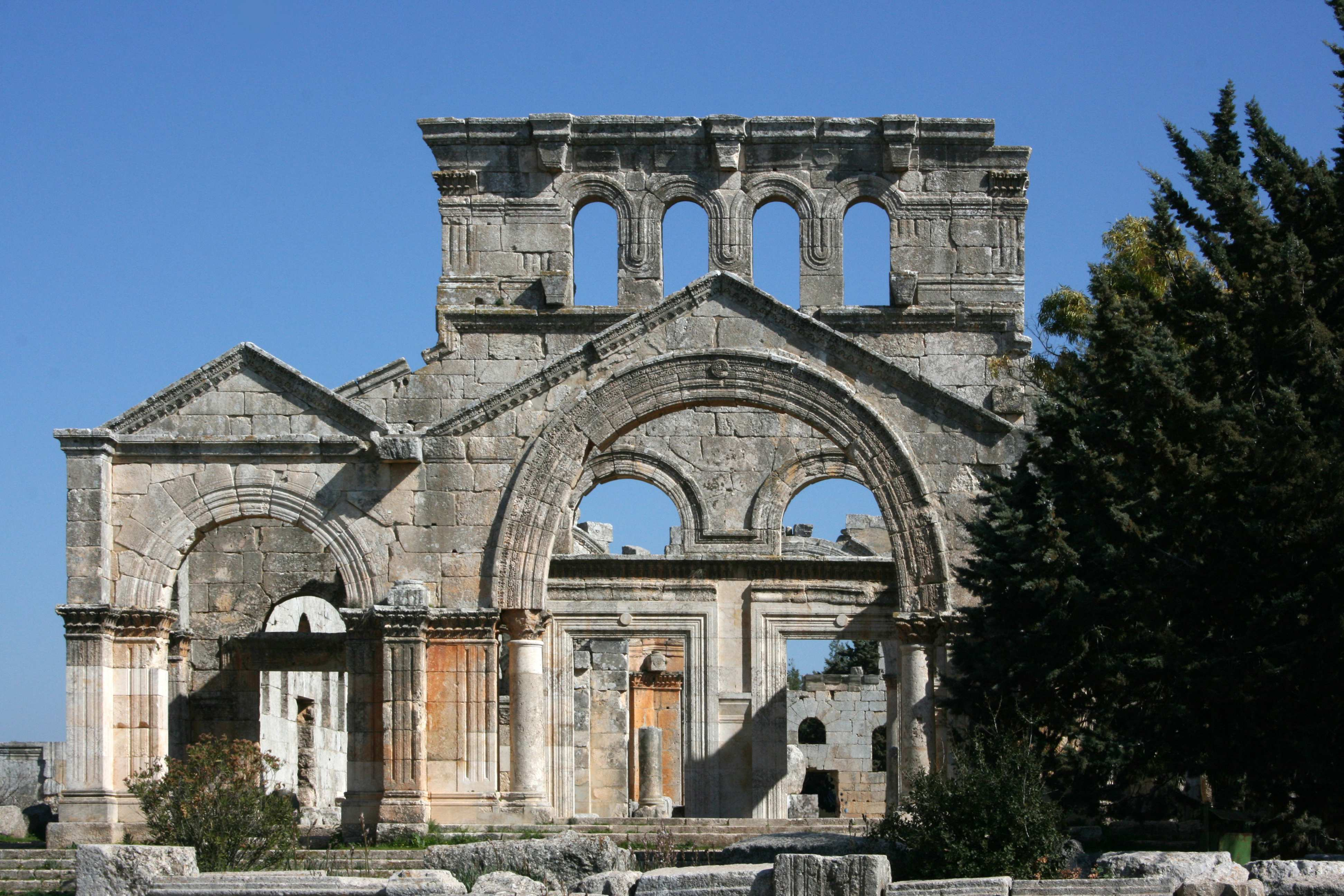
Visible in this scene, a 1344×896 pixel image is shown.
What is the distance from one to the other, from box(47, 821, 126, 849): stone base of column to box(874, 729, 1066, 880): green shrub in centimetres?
949

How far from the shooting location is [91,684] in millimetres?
22516

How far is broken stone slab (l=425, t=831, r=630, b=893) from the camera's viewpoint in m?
17.0

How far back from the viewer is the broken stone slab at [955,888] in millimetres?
13961

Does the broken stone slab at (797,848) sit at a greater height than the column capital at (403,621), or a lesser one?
lesser

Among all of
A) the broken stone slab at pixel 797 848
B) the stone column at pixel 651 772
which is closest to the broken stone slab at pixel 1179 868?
the broken stone slab at pixel 797 848

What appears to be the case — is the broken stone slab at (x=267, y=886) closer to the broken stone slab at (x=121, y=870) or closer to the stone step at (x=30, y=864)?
the broken stone slab at (x=121, y=870)

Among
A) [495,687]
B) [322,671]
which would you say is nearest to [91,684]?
[495,687]

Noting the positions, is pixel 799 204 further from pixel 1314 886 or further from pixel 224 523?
pixel 1314 886

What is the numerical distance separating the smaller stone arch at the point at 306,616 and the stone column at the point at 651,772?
6.09m

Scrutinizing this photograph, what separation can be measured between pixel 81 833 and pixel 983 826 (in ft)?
35.5

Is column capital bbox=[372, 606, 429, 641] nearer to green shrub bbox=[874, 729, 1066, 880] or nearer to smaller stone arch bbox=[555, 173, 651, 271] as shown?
green shrub bbox=[874, 729, 1066, 880]

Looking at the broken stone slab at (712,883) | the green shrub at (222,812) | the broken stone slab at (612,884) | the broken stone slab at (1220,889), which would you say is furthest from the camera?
the green shrub at (222,812)

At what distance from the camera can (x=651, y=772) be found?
35875mm

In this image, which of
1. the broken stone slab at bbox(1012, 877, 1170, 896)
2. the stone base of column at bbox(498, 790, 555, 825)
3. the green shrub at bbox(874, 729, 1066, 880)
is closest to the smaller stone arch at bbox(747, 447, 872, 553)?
the stone base of column at bbox(498, 790, 555, 825)
